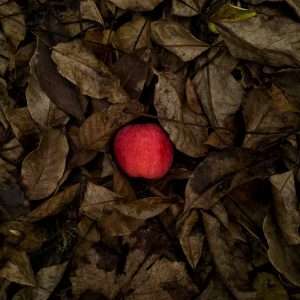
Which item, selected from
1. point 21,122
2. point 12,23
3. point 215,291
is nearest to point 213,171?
point 215,291

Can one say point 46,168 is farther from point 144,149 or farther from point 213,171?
point 213,171

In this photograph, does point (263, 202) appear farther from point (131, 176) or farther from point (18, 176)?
point (18, 176)

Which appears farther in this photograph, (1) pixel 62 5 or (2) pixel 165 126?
(1) pixel 62 5

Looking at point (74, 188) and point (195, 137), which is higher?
point (195, 137)

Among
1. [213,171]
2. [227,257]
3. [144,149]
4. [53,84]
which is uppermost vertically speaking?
[53,84]

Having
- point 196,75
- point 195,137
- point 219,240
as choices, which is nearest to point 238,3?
point 196,75

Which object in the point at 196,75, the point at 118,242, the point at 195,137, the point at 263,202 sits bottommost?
the point at 118,242
